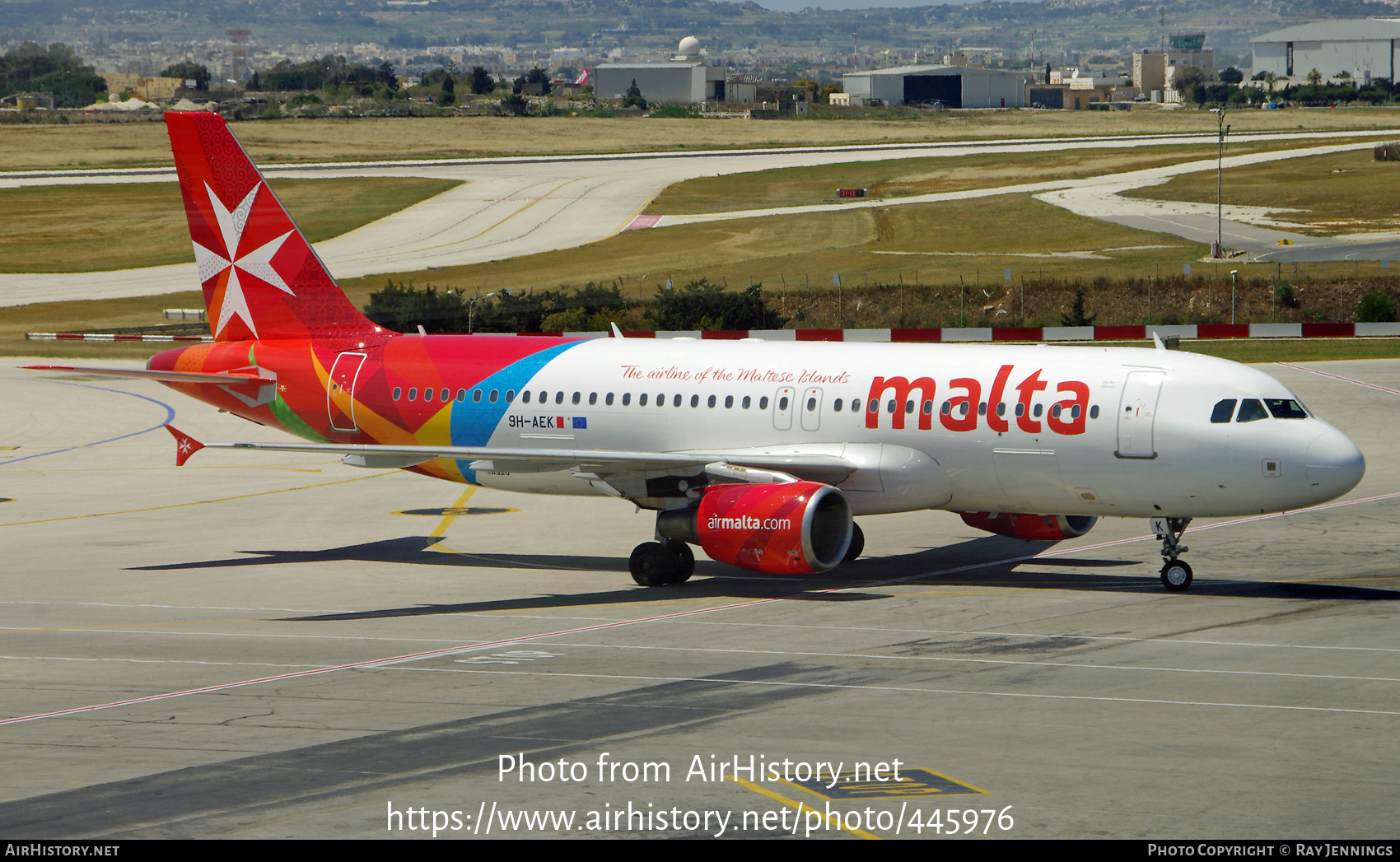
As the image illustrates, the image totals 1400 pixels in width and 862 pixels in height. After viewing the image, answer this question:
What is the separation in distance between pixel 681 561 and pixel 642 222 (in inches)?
3557

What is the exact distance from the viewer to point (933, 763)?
1809cm

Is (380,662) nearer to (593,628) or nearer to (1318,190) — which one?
(593,628)

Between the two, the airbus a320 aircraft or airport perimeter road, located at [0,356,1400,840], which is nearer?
airport perimeter road, located at [0,356,1400,840]

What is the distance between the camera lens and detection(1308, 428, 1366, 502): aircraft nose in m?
27.8

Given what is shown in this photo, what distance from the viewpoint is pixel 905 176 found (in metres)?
147

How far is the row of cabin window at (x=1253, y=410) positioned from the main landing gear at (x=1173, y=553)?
7.84ft

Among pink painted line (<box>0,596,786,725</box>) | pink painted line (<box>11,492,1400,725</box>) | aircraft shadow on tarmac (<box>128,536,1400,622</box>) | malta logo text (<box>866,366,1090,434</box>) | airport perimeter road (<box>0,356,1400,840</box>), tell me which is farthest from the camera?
aircraft shadow on tarmac (<box>128,536,1400,622</box>)

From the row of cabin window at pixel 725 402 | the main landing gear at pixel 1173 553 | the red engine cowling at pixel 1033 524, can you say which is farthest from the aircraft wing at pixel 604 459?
the main landing gear at pixel 1173 553

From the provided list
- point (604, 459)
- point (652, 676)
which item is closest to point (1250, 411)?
point (604, 459)

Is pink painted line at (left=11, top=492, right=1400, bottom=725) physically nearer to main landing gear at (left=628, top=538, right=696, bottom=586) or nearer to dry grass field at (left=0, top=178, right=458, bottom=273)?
main landing gear at (left=628, top=538, right=696, bottom=586)

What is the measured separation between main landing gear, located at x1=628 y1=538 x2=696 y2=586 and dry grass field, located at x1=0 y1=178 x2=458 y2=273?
3407 inches

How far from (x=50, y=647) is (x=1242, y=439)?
22383 mm

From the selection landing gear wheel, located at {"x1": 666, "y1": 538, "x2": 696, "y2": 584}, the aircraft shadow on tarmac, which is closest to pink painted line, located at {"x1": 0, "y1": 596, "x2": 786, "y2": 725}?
the aircraft shadow on tarmac
